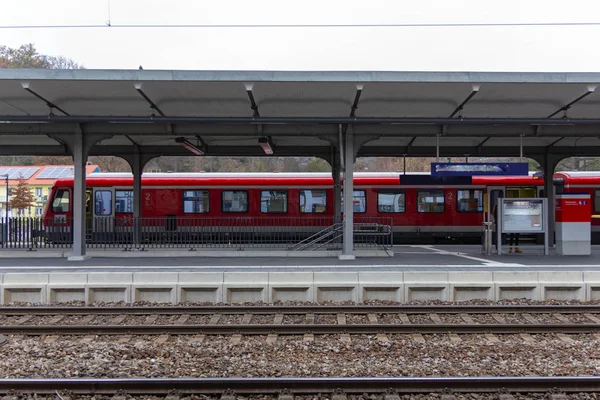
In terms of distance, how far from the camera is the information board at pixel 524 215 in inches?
623

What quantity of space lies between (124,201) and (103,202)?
0.91 metres

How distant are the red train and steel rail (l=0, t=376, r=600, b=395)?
15.3 m

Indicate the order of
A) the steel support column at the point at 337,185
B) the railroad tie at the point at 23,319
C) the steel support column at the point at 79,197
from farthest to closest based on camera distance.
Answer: the steel support column at the point at 337,185 < the steel support column at the point at 79,197 < the railroad tie at the point at 23,319

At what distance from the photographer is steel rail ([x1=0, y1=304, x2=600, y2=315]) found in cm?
972

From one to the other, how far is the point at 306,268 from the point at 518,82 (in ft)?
21.6

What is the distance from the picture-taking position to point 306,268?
1259 centimetres

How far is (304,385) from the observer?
5789 millimetres

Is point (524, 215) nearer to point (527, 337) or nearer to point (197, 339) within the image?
point (527, 337)

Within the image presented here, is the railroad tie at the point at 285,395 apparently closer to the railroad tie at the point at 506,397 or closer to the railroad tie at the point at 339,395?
the railroad tie at the point at 339,395

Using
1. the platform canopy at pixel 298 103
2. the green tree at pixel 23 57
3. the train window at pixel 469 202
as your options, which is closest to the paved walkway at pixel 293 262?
the platform canopy at pixel 298 103

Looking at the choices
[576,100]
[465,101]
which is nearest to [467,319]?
[465,101]

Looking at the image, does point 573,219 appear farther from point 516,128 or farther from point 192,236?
point 192,236

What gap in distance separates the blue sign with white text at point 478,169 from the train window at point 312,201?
7.15 meters

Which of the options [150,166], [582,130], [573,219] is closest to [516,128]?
[582,130]
